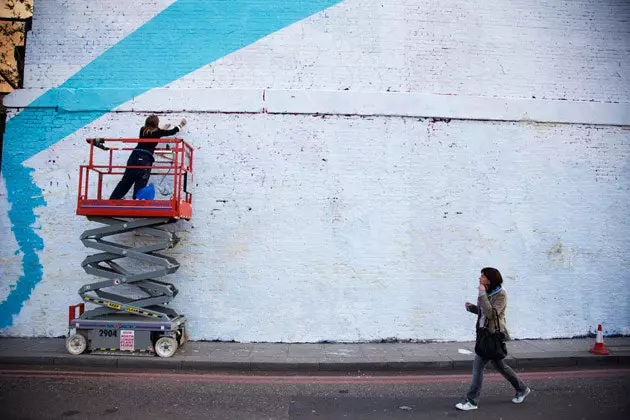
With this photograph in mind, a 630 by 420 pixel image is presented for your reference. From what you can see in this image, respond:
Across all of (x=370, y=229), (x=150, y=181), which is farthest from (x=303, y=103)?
(x=150, y=181)

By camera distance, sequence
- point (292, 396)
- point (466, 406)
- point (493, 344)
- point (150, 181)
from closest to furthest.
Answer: point (493, 344) → point (466, 406) → point (292, 396) → point (150, 181)

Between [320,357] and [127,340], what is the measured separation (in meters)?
3.03

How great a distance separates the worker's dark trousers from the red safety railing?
20 cm

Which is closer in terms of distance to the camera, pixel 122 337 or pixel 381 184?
pixel 122 337

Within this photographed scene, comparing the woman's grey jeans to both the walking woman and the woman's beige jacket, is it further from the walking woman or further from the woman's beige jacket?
the woman's beige jacket

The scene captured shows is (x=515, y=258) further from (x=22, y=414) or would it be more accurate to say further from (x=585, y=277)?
(x=22, y=414)

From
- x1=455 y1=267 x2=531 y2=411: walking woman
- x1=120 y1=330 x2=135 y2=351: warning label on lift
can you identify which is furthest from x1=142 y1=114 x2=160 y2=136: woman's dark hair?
x1=455 y1=267 x2=531 y2=411: walking woman

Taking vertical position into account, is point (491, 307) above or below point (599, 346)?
above

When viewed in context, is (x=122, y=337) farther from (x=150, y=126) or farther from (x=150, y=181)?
(x=150, y=126)

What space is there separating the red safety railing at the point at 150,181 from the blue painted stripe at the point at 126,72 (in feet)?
3.08

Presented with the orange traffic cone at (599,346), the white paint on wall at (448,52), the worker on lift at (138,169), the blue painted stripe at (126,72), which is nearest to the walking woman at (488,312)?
the orange traffic cone at (599,346)

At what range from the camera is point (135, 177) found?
7211mm

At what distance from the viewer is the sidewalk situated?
684cm

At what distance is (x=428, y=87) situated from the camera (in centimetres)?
872
